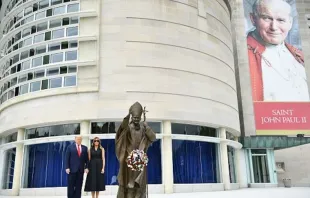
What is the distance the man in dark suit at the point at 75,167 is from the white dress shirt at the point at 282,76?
2797 cm

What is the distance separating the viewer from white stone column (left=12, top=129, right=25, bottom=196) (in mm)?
20797

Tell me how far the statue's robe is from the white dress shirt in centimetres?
2963

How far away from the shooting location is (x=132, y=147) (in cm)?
680

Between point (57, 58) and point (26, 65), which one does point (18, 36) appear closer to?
point (26, 65)

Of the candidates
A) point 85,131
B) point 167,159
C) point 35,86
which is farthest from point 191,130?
point 35,86

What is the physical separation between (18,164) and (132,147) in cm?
1727

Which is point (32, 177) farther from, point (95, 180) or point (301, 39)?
point (301, 39)

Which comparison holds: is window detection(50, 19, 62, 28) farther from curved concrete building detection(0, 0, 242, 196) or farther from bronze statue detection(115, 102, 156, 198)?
bronze statue detection(115, 102, 156, 198)

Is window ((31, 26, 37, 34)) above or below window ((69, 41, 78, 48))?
above

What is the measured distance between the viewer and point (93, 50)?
2191 cm

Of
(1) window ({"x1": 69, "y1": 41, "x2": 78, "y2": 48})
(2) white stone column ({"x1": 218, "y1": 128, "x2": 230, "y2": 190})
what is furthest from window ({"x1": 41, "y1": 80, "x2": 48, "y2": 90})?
(2) white stone column ({"x1": 218, "y1": 128, "x2": 230, "y2": 190})

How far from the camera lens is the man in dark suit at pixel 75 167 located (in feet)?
31.4

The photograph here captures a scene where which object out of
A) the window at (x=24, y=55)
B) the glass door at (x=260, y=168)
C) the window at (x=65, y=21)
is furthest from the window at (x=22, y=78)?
the glass door at (x=260, y=168)

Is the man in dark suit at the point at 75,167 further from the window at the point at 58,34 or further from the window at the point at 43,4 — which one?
the window at the point at 43,4
